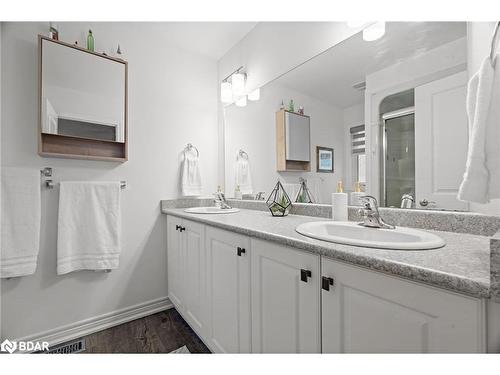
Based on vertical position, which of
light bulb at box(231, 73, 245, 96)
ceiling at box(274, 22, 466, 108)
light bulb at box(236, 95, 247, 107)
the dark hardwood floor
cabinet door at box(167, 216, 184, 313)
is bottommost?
the dark hardwood floor

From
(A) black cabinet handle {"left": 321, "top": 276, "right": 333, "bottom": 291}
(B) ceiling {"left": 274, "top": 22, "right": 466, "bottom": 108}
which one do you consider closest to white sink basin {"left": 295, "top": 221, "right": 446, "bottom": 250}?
(A) black cabinet handle {"left": 321, "top": 276, "right": 333, "bottom": 291}

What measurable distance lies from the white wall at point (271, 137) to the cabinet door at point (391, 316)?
2.64 ft

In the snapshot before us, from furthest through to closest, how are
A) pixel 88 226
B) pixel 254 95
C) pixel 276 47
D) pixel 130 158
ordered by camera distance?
pixel 254 95, pixel 130 158, pixel 276 47, pixel 88 226

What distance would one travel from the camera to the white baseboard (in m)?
1.52

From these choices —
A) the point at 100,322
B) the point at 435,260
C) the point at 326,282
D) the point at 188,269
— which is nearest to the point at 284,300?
the point at 326,282

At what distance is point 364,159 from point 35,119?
6.74ft

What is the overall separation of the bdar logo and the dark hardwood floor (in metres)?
0.37

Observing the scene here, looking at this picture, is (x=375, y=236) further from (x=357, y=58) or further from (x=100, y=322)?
(x=100, y=322)

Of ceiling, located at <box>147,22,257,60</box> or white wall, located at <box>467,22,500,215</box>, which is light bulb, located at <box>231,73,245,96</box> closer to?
ceiling, located at <box>147,22,257,60</box>

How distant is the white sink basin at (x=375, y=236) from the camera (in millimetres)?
659

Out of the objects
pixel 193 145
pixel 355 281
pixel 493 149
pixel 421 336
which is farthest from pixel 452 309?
pixel 193 145

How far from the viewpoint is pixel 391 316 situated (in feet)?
1.90

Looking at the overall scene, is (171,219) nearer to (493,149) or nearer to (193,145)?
(193,145)

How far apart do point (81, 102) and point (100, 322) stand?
160cm
